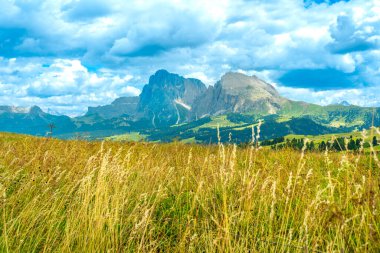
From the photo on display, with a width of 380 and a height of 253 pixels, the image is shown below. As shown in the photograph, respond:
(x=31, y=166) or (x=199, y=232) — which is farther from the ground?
(x=31, y=166)

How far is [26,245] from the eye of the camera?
17.2 ft

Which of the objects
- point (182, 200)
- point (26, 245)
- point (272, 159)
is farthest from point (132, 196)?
point (272, 159)

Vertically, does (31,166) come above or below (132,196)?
above

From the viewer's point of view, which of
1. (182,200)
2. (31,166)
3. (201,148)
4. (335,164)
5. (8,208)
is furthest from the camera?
(201,148)

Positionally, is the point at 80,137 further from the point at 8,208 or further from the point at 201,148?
the point at 8,208

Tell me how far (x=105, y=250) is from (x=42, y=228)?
1215mm

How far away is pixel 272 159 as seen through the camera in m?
13.8

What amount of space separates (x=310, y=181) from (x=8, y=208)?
7025 millimetres

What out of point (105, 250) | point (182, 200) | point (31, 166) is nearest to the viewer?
point (105, 250)

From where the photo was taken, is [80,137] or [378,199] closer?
[378,199]

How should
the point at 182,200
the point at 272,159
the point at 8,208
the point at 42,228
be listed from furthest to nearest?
the point at 272,159 < the point at 182,200 < the point at 8,208 < the point at 42,228

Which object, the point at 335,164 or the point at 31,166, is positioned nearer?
the point at 31,166

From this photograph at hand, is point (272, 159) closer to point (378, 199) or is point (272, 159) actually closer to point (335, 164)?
point (335, 164)

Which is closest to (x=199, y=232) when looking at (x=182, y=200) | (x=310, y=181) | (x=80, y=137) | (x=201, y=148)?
(x=182, y=200)
